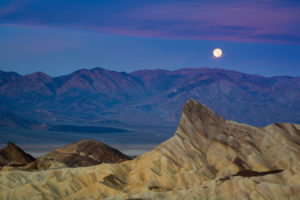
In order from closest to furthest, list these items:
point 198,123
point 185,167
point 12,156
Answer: point 185,167 < point 198,123 < point 12,156

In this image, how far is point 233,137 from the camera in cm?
10481

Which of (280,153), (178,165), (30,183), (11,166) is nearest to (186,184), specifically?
(178,165)


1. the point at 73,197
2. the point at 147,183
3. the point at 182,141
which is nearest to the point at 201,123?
the point at 182,141

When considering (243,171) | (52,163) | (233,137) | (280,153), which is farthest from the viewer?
(52,163)

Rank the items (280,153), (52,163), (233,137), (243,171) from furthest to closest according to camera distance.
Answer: (52,163) → (233,137) → (280,153) → (243,171)

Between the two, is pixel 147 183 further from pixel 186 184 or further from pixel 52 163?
pixel 52 163

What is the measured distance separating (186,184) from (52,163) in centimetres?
4909

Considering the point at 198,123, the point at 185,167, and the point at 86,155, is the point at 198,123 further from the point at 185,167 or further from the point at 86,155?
the point at 86,155

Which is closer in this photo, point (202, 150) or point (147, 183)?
point (147, 183)

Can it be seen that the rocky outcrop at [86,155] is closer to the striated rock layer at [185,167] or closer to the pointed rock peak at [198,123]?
the striated rock layer at [185,167]

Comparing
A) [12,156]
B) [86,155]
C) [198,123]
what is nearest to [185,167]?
[198,123]

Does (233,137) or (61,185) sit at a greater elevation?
(233,137)

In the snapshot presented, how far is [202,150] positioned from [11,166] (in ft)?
186

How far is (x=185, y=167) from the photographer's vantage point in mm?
A: 98750
